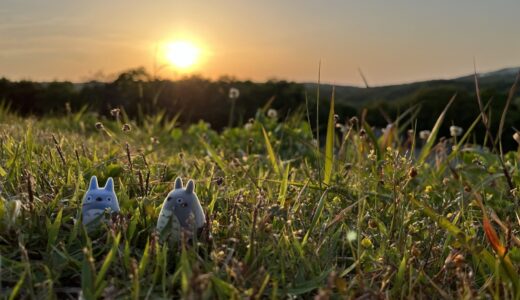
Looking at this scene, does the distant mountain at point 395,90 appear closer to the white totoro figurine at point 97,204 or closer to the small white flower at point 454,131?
the small white flower at point 454,131

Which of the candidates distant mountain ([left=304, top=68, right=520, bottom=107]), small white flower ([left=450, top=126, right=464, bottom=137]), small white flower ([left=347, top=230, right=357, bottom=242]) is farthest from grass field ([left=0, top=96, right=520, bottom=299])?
distant mountain ([left=304, top=68, right=520, bottom=107])

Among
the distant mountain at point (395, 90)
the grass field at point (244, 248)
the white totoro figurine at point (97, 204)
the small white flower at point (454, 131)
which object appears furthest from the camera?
the distant mountain at point (395, 90)

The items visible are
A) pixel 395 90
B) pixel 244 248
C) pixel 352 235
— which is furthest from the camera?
pixel 395 90

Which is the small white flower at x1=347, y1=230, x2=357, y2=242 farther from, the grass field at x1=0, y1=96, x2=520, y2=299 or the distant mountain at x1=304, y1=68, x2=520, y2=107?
the distant mountain at x1=304, y1=68, x2=520, y2=107

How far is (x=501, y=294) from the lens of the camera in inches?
89.9

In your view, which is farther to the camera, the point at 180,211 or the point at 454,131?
the point at 454,131

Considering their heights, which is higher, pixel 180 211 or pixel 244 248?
pixel 180 211

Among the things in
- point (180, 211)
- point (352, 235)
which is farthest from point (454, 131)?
point (180, 211)

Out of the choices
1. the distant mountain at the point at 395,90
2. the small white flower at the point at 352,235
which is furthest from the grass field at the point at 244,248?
the distant mountain at the point at 395,90

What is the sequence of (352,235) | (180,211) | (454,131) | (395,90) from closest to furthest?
(180,211) < (352,235) < (454,131) < (395,90)

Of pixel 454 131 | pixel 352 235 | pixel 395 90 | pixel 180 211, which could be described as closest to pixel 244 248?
pixel 180 211

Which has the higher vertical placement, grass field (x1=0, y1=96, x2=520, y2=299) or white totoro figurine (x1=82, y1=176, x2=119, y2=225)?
white totoro figurine (x1=82, y1=176, x2=119, y2=225)

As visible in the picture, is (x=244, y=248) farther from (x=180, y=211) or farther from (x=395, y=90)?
(x=395, y=90)

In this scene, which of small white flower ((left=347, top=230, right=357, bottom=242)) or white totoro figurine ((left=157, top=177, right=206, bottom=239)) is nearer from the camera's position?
white totoro figurine ((left=157, top=177, right=206, bottom=239))
